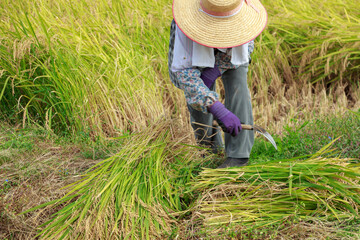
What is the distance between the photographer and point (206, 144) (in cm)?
292

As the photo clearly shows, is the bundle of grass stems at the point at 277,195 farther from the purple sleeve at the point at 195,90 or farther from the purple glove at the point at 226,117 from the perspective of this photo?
the purple sleeve at the point at 195,90

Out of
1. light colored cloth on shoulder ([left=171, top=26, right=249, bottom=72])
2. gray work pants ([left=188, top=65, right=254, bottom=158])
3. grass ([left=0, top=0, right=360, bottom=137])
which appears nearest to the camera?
light colored cloth on shoulder ([left=171, top=26, right=249, bottom=72])

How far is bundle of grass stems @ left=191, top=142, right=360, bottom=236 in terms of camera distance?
2186 mm

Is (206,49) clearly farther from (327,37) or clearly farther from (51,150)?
(327,37)

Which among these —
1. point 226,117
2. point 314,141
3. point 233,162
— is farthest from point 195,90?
point 314,141

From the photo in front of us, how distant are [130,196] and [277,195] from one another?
0.78 m

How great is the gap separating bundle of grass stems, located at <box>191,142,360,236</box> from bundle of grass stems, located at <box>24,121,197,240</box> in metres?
0.19

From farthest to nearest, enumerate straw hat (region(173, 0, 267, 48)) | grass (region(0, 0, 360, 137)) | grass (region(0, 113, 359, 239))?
grass (region(0, 0, 360, 137)), straw hat (region(173, 0, 267, 48)), grass (region(0, 113, 359, 239))

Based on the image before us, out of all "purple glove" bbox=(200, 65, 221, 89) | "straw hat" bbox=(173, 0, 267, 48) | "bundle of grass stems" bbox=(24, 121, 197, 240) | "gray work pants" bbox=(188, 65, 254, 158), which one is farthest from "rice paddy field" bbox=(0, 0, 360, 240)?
"straw hat" bbox=(173, 0, 267, 48)

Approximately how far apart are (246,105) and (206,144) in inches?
17.5

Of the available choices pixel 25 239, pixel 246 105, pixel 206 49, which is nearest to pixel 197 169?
pixel 246 105

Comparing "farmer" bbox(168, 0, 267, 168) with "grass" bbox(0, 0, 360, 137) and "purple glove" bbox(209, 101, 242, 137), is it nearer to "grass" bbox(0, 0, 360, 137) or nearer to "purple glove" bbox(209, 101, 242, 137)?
"purple glove" bbox(209, 101, 242, 137)

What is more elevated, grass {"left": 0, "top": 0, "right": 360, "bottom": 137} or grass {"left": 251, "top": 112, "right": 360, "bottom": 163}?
grass {"left": 0, "top": 0, "right": 360, "bottom": 137}

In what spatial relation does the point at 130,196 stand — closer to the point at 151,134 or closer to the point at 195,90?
the point at 151,134
